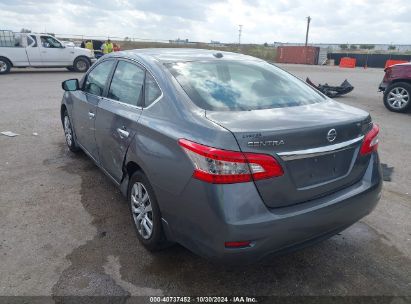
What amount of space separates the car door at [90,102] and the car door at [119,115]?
200mm

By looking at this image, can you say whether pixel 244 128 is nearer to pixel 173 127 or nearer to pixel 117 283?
pixel 173 127

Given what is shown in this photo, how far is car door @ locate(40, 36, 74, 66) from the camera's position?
1769 centimetres

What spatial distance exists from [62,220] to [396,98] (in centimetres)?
920

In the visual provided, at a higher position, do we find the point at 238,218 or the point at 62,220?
the point at 238,218

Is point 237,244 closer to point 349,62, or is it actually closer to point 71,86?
point 71,86

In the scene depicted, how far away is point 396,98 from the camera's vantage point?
9.59 m

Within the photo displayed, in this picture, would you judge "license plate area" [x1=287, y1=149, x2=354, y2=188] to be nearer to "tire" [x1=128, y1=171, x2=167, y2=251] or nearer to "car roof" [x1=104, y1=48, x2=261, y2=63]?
"tire" [x1=128, y1=171, x2=167, y2=251]

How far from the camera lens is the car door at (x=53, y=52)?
58.0 ft

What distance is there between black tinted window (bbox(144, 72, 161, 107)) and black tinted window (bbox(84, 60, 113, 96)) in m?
1.04

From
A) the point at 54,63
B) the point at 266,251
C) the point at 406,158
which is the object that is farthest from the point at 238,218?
the point at 54,63

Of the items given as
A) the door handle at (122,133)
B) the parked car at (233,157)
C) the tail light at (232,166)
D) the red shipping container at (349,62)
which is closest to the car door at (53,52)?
the parked car at (233,157)

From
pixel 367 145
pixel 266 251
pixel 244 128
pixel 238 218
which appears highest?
pixel 244 128

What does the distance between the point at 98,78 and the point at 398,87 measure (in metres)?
8.40

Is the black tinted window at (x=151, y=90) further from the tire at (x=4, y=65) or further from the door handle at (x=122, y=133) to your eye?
the tire at (x=4, y=65)
